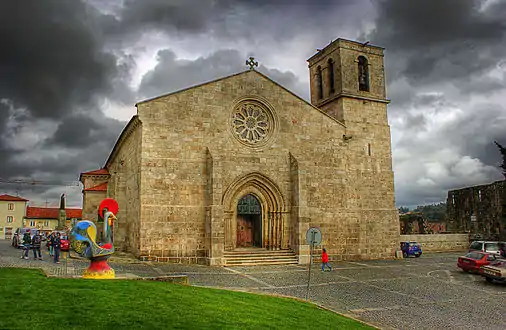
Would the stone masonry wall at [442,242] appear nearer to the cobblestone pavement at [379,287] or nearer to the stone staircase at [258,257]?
the cobblestone pavement at [379,287]

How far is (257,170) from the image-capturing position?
952 inches

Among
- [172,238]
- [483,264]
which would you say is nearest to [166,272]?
[172,238]

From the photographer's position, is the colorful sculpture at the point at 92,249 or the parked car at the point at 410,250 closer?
the colorful sculpture at the point at 92,249

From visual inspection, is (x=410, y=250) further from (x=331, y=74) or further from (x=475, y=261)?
(x=331, y=74)

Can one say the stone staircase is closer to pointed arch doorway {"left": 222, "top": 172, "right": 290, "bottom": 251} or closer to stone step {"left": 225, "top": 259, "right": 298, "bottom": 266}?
stone step {"left": 225, "top": 259, "right": 298, "bottom": 266}

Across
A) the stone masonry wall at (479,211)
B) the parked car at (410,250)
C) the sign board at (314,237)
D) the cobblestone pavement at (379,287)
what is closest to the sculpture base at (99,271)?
the cobblestone pavement at (379,287)

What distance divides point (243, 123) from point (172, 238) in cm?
789

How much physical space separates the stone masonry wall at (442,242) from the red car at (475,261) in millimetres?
11570

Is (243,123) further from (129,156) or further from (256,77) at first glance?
(129,156)

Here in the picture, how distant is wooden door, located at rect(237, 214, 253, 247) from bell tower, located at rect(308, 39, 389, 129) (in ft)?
30.7

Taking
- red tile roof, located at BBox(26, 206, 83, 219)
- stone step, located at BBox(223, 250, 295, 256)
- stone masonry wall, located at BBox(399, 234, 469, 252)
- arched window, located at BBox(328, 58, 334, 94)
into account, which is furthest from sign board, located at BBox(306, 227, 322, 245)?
red tile roof, located at BBox(26, 206, 83, 219)

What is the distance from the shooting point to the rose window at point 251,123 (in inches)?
966

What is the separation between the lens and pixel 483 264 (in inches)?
788

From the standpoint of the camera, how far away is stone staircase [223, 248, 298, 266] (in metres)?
22.0
